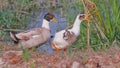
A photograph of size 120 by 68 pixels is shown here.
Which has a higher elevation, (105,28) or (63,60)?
(63,60)

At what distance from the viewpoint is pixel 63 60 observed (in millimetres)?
6906

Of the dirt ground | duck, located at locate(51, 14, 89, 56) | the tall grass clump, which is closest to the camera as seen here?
the dirt ground

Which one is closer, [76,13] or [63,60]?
[63,60]

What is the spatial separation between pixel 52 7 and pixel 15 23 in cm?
173

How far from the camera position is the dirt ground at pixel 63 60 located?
22.3ft

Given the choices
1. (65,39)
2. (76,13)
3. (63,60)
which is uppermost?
(63,60)

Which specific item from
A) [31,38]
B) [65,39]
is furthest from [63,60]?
[31,38]

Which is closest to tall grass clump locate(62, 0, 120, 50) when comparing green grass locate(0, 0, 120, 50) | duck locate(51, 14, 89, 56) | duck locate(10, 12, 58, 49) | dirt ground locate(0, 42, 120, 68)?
green grass locate(0, 0, 120, 50)

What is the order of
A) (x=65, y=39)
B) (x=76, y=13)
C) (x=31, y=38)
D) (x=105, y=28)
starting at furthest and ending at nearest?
(x=76, y=13), (x=105, y=28), (x=31, y=38), (x=65, y=39)

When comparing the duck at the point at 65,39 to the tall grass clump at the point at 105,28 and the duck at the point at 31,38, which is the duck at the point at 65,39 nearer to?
the duck at the point at 31,38

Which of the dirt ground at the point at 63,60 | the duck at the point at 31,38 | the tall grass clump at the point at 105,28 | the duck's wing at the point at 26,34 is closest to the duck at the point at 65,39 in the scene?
the duck at the point at 31,38

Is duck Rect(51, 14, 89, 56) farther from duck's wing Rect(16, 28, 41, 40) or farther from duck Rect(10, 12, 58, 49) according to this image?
duck's wing Rect(16, 28, 41, 40)

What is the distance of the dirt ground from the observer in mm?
6789

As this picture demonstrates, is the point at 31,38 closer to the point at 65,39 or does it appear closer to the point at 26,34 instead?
the point at 26,34
